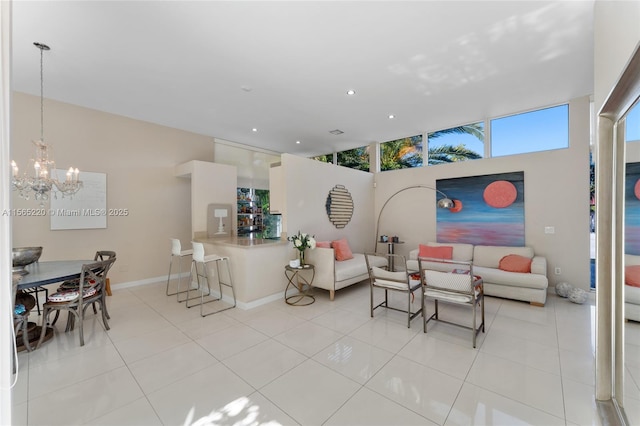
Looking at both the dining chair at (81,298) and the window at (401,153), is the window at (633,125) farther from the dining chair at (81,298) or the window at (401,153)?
the dining chair at (81,298)

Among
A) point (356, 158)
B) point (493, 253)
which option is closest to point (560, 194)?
point (493, 253)

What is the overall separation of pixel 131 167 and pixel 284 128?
3025 mm

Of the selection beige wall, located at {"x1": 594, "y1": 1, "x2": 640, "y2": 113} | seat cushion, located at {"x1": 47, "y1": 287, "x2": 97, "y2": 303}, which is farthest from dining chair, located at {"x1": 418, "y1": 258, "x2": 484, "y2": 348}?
seat cushion, located at {"x1": 47, "y1": 287, "x2": 97, "y2": 303}

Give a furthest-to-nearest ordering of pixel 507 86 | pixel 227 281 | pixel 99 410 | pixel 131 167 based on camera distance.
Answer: pixel 131 167, pixel 227 281, pixel 507 86, pixel 99 410

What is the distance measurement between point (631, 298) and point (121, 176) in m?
6.52

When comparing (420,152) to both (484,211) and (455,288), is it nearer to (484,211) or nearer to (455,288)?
(484,211)

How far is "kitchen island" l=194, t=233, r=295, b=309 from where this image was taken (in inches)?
147

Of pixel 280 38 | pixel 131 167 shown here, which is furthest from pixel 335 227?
pixel 131 167

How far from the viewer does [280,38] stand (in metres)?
2.60

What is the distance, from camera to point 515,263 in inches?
161

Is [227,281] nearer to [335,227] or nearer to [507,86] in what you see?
[335,227]

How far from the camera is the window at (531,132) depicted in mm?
4242

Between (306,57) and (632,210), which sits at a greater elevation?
(306,57)

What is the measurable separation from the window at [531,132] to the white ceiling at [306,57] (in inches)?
9.4
